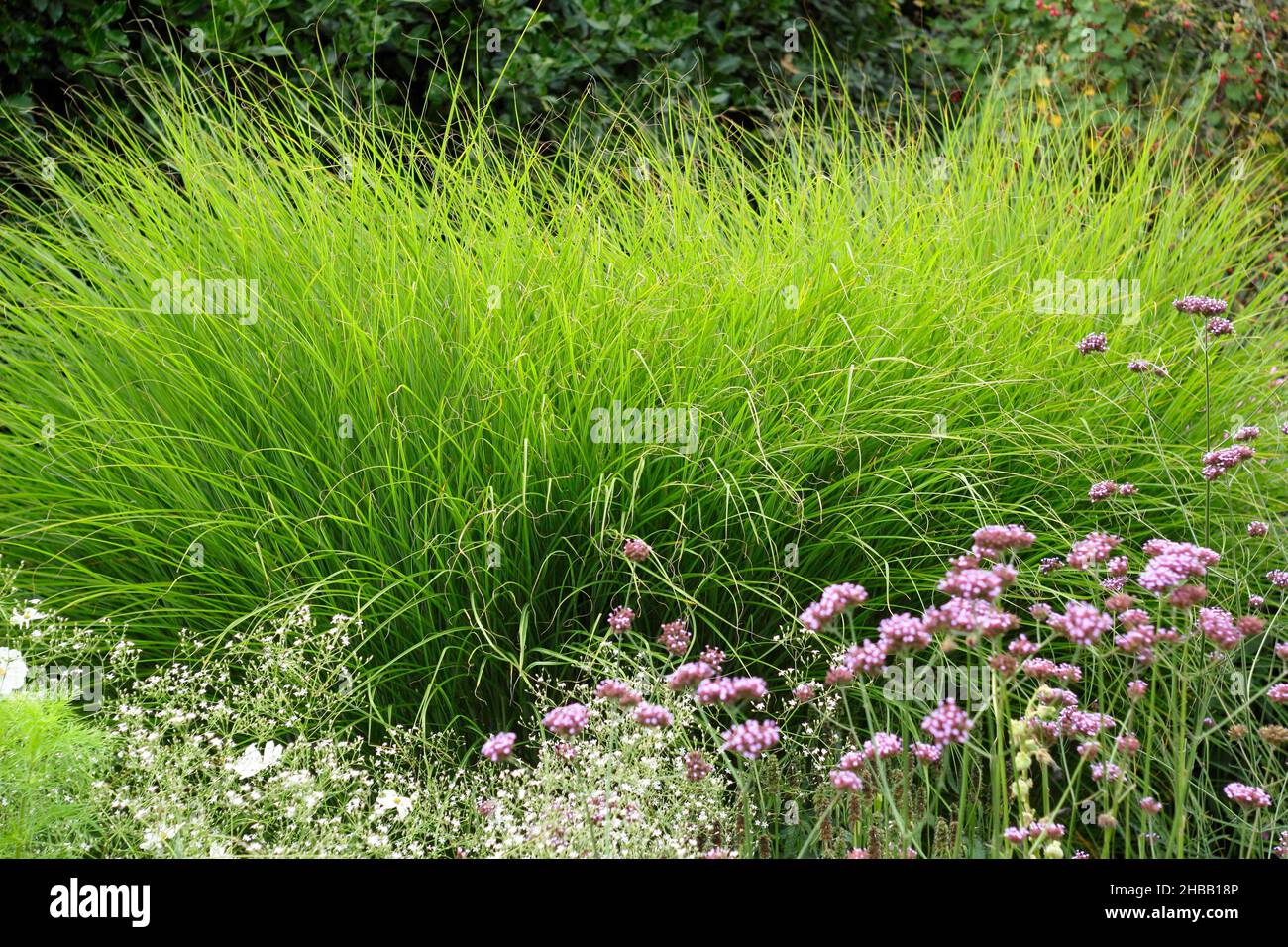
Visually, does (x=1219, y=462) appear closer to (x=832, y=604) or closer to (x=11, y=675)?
(x=832, y=604)

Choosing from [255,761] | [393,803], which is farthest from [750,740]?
[255,761]

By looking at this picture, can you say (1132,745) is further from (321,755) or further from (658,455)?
(321,755)

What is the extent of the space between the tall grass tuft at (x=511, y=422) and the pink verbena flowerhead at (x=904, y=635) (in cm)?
108

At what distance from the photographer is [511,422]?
3057mm

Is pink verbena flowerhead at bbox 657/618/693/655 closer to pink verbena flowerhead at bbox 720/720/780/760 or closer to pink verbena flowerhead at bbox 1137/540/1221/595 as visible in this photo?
pink verbena flowerhead at bbox 720/720/780/760

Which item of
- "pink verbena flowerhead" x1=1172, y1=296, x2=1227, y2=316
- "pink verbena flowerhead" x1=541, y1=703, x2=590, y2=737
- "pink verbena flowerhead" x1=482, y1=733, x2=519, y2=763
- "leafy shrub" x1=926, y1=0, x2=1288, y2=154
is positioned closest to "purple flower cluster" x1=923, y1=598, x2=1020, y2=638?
"pink verbena flowerhead" x1=541, y1=703, x2=590, y2=737

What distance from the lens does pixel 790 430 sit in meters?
3.10

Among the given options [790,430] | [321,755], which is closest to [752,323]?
[790,430]

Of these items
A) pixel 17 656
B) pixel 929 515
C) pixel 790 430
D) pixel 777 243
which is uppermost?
pixel 777 243

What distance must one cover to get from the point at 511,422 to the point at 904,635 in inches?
63.8

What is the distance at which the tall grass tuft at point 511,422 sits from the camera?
296 cm

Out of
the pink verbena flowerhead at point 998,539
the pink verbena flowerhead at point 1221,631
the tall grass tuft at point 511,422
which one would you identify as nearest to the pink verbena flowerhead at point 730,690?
the pink verbena flowerhead at point 998,539
